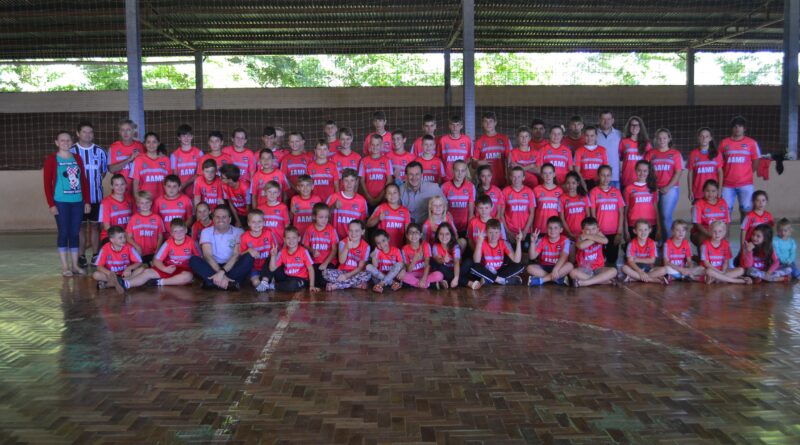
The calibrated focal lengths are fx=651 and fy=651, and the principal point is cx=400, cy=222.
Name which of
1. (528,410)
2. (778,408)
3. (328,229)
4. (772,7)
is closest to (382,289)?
(328,229)

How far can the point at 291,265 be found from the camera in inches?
288

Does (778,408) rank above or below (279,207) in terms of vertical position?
below

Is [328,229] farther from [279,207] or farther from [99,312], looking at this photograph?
[99,312]

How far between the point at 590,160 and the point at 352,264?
3.47 meters

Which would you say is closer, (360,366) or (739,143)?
(360,366)

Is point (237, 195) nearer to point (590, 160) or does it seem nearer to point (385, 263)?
point (385, 263)

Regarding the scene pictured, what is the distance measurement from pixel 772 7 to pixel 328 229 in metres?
11.6

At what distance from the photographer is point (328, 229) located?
295 inches

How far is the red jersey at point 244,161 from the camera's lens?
849cm

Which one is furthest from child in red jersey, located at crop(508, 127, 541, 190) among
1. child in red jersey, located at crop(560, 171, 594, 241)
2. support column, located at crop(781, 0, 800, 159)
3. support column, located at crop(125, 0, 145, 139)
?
support column, located at crop(781, 0, 800, 159)

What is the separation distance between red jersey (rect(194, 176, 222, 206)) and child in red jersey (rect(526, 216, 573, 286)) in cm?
392

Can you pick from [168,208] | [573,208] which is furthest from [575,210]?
[168,208]

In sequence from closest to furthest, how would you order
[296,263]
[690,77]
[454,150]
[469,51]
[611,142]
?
[296,263] < [454,150] < [611,142] < [469,51] < [690,77]

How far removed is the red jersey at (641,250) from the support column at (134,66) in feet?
24.4
